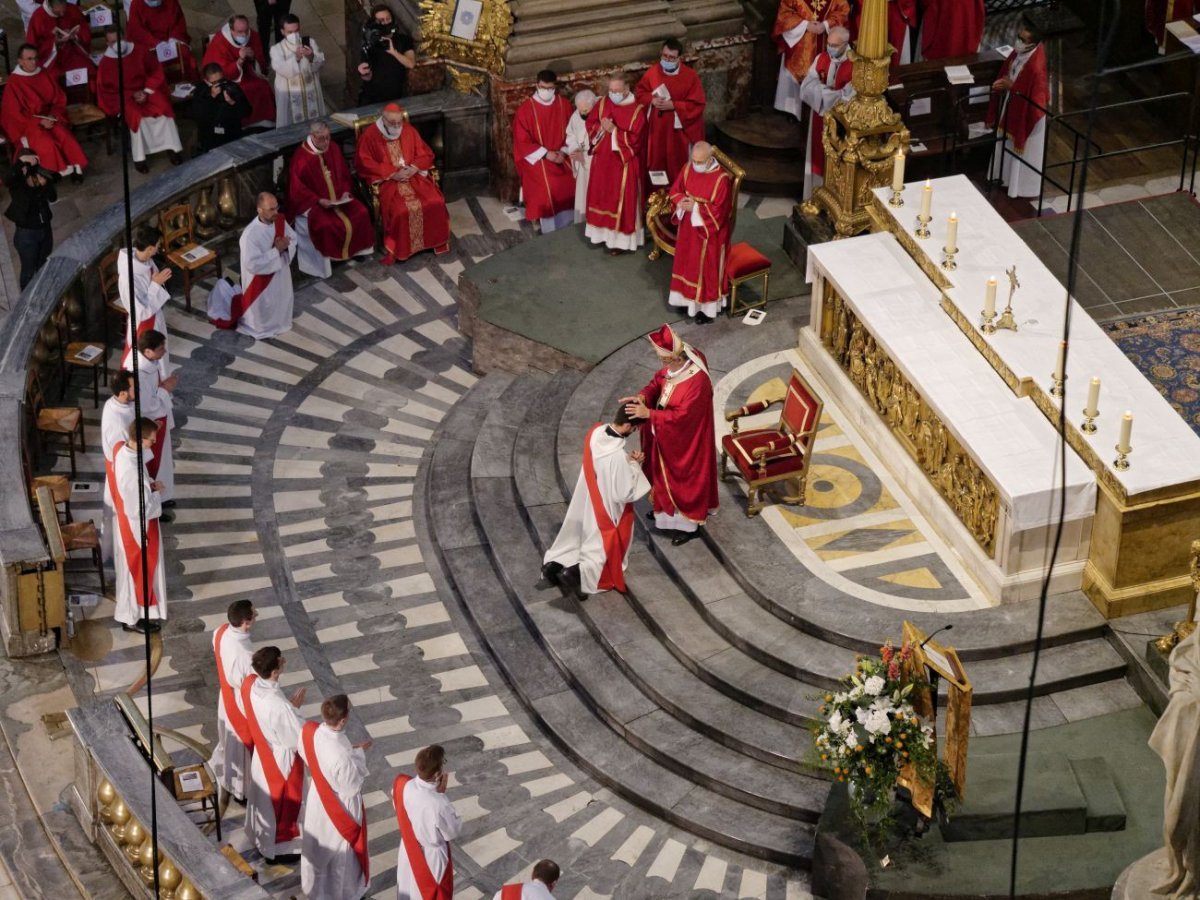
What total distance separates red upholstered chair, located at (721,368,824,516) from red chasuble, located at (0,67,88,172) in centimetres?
727

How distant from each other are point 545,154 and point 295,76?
8.94 ft

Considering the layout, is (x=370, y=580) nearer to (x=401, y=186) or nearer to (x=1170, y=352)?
(x=401, y=186)

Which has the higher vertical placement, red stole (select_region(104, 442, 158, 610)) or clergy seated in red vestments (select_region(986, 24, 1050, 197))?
clergy seated in red vestments (select_region(986, 24, 1050, 197))

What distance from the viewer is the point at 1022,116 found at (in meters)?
18.0

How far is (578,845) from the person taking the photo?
43.1ft

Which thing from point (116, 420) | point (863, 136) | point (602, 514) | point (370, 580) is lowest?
point (370, 580)

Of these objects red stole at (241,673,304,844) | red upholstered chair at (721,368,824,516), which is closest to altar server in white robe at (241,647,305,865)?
red stole at (241,673,304,844)

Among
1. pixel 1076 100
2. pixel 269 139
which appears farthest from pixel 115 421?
pixel 1076 100

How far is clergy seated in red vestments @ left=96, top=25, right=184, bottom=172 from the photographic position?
19500 millimetres

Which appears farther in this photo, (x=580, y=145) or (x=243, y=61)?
(x=243, y=61)

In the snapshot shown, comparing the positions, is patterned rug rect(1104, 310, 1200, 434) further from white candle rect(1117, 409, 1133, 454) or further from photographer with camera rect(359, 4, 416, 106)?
photographer with camera rect(359, 4, 416, 106)

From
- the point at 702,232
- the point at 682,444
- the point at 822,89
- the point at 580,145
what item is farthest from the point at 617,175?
the point at 682,444

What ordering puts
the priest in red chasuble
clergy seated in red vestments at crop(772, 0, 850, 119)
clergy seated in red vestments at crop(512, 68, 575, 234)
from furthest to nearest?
clergy seated in red vestments at crop(772, 0, 850, 119)
clergy seated in red vestments at crop(512, 68, 575, 234)
the priest in red chasuble

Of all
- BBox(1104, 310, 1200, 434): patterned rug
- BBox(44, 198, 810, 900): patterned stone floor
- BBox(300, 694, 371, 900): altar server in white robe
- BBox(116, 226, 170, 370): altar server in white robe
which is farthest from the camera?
BBox(116, 226, 170, 370): altar server in white robe
